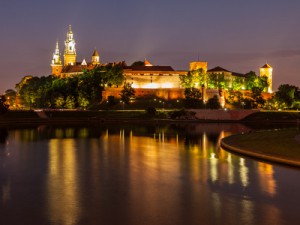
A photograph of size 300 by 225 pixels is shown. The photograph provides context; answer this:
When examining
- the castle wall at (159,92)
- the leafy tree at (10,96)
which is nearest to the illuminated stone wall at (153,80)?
the castle wall at (159,92)

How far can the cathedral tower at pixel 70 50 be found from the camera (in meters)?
130

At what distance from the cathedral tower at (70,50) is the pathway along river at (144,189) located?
347 ft

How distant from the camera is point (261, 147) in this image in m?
25.6

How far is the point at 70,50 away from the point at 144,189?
391ft

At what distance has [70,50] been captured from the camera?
131 meters

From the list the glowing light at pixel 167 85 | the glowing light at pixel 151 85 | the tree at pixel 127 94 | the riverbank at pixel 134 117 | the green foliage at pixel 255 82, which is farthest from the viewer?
the green foliage at pixel 255 82

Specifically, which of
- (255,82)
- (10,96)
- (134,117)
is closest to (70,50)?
(10,96)

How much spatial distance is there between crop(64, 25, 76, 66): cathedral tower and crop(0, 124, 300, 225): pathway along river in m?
106

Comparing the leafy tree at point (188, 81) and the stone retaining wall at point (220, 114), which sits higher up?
the leafy tree at point (188, 81)

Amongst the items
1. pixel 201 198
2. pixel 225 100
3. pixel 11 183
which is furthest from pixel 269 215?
pixel 225 100

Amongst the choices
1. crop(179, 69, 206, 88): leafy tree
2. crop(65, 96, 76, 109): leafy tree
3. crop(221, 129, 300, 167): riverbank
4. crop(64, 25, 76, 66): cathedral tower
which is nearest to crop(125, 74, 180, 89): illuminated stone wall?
crop(179, 69, 206, 88): leafy tree

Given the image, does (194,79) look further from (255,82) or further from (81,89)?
(81,89)

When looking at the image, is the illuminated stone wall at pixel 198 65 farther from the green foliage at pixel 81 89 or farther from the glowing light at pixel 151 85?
the green foliage at pixel 81 89

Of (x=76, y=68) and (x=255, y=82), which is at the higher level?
(x=76, y=68)
